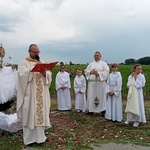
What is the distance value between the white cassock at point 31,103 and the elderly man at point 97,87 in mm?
4177

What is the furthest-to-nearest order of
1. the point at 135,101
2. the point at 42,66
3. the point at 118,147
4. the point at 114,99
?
1. the point at 114,99
2. the point at 135,101
3. the point at 118,147
4. the point at 42,66

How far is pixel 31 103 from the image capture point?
6691mm

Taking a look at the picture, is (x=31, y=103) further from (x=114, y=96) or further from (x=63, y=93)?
(x=63, y=93)

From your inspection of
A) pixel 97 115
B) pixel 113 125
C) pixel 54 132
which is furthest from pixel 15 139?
pixel 97 115

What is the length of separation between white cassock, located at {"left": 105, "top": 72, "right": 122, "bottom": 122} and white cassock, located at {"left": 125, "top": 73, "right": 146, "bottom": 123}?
25.5 inches

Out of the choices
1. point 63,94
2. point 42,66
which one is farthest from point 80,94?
point 42,66

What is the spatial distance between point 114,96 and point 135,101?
1.07 m

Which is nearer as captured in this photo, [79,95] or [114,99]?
[114,99]

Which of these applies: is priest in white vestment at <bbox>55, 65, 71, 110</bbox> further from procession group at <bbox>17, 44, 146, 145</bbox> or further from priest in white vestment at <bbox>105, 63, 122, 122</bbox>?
priest in white vestment at <bbox>105, 63, 122, 122</bbox>

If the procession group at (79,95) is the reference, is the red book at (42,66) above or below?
above

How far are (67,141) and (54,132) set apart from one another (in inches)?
43.7

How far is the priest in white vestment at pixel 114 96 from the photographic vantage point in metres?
9.68

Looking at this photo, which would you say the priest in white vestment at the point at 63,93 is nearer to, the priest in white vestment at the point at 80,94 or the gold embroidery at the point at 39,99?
the priest in white vestment at the point at 80,94

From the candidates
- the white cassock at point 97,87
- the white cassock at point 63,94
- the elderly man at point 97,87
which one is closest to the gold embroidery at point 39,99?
the elderly man at point 97,87
